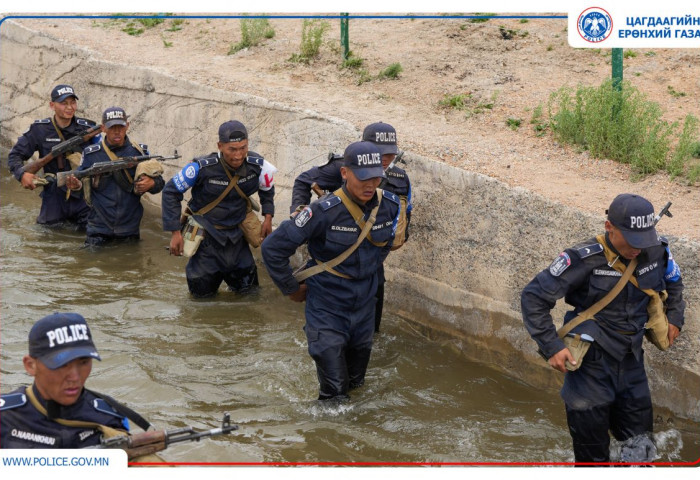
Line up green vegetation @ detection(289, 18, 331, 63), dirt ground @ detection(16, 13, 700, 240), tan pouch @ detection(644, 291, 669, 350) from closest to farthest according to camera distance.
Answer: tan pouch @ detection(644, 291, 669, 350), dirt ground @ detection(16, 13, 700, 240), green vegetation @ detection(289, 18, 331, 63)

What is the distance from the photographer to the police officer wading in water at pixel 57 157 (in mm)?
10773

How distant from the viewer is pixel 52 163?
11008 millimetres

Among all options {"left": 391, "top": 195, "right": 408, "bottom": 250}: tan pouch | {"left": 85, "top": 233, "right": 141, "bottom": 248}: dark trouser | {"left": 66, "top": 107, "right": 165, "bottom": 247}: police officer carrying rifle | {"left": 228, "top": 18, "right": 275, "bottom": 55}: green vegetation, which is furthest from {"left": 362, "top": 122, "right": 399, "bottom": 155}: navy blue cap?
{"left": 228, "top": 18, "right": 275, "bottom": 55}: green vegetation

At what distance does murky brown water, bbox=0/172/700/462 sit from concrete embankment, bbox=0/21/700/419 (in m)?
0.24

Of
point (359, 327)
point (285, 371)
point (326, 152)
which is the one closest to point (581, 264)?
point (359, 327)

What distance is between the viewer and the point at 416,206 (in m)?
8.84

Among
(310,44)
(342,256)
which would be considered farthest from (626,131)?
(310,44)

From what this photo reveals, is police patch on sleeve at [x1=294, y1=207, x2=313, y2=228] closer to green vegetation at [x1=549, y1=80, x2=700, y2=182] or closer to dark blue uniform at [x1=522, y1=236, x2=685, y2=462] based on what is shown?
dark blue uniform at [x1=522, y1=236, x2=685, y2=462]

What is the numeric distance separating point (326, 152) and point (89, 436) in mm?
5878

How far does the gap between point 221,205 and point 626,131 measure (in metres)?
3.87

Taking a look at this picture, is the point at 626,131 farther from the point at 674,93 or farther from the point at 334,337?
the point at 334,337

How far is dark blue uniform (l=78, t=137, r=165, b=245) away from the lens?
33.6 feet

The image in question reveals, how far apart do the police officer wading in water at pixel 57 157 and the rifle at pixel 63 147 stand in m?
0.07

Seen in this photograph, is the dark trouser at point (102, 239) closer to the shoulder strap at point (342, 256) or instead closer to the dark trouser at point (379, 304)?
the dark trouser at point (379, 304)
